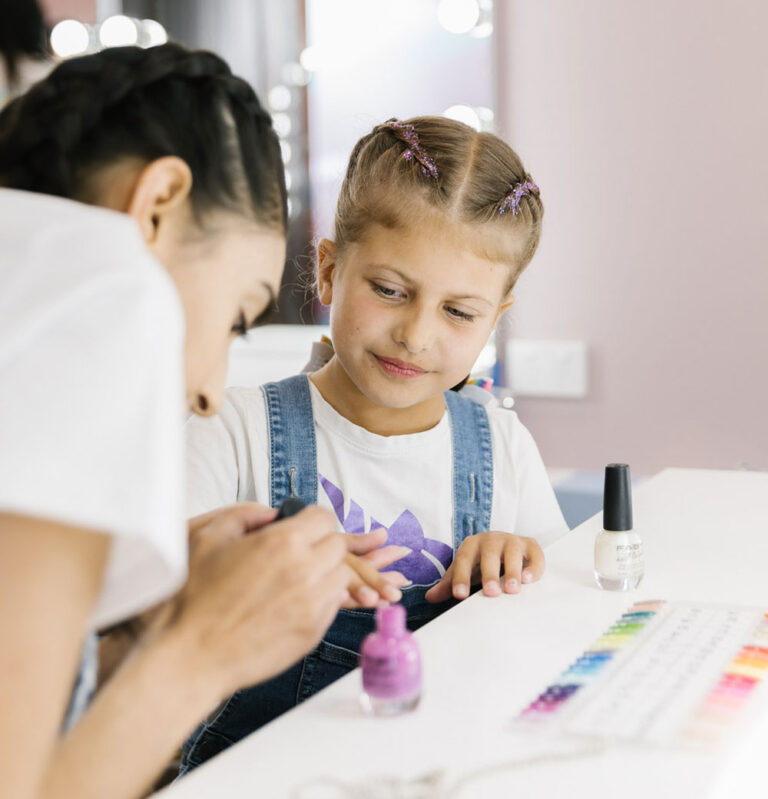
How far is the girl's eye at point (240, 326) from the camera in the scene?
0.67m

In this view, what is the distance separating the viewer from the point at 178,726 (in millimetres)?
564

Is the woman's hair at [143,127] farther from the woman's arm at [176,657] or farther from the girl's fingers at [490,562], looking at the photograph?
the girl's fingers at [490,562]

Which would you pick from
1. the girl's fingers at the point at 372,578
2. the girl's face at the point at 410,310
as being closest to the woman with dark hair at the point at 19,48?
the girl's fingers at the point at 372,578

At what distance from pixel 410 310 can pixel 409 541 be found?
0.28 metres

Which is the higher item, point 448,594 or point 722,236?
point 722,236

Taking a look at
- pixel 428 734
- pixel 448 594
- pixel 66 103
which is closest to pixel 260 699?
pixel 448 594

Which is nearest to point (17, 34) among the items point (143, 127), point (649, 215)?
point (143, 127)

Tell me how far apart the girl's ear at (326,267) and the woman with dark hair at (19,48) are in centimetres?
60

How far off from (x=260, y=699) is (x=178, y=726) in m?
0.53

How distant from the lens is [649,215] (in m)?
2.15

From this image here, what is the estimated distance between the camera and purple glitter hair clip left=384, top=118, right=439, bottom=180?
119 cm

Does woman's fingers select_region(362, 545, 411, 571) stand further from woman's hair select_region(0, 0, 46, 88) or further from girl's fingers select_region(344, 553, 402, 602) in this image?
woman's hair select_region(0, 0, 46, 88)

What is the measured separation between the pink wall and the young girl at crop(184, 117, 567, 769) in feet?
3.08

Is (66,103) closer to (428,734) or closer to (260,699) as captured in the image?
(428,734)
